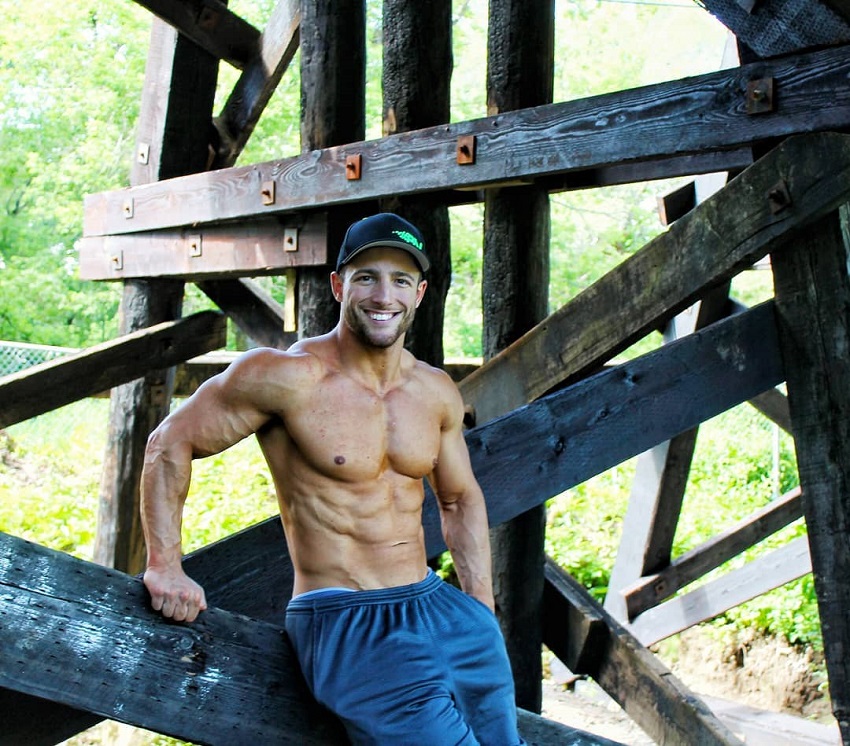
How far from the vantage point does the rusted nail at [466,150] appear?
11.7 feet

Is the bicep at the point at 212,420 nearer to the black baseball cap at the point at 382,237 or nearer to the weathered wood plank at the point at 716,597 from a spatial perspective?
the black baseball cap at the point at 382,237

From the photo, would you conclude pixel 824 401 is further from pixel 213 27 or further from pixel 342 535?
pixel 213 27

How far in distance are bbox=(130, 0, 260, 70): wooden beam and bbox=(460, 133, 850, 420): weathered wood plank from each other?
101 inches

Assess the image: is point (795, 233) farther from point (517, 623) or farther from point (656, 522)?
point (656, 522)

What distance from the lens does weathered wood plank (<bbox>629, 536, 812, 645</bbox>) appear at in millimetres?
6215

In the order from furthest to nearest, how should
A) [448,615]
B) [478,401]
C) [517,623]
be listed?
[517,623] < [478,401] < [448,615]

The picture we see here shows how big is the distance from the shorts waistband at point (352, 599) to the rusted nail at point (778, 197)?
4.59 feet

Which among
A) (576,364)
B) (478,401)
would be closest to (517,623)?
(478,401)

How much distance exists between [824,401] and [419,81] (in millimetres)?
1834

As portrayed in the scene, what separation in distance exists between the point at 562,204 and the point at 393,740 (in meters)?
15.8

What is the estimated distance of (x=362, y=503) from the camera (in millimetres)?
2672

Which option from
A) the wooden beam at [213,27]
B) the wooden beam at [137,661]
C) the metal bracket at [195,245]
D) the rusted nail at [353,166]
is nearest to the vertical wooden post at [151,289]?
the wooden beam at [213,27]

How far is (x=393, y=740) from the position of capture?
237 centimetres

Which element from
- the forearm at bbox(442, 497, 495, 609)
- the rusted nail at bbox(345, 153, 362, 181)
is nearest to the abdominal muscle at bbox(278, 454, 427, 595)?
the forearm at bbox(442, 497, 495, 609)
